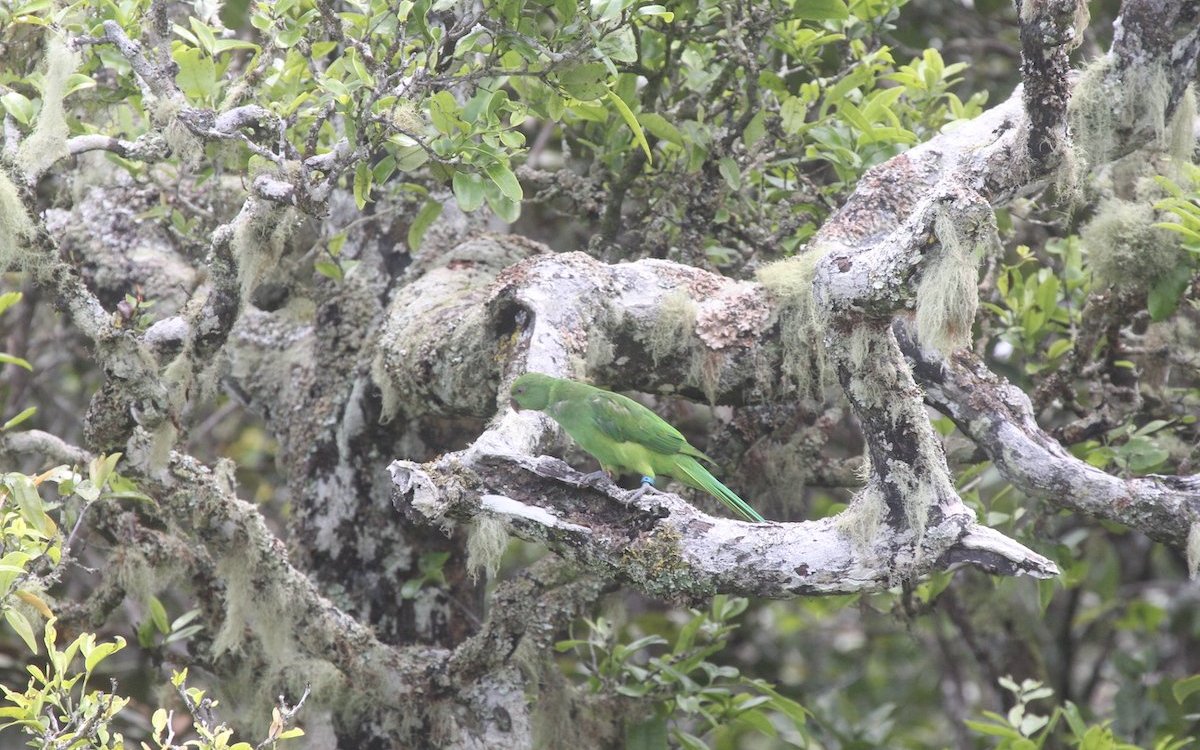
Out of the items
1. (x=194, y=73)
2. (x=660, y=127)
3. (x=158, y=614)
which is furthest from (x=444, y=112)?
(x=158, y=614)

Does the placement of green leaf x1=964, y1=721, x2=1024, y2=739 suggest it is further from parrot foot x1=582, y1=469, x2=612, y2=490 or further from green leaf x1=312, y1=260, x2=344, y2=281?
green leaf x1=312, y1=260, x2=344, y2=281

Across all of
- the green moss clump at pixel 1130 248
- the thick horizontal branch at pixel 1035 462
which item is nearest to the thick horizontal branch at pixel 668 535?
the thick horizontal branch at pixel 1035 462

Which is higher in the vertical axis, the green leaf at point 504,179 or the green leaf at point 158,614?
the green leaf at point 504,179

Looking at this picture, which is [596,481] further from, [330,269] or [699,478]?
[330,269]

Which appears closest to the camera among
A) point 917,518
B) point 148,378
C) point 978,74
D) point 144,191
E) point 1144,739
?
point 917,518

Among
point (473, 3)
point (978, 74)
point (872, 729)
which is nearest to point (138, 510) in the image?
point (473, 3)

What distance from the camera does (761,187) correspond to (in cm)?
440

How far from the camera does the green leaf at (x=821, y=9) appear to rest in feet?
13.0

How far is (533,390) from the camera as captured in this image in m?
3.09

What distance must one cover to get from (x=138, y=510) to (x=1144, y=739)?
171 inches

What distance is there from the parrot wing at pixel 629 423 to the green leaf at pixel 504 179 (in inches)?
21.3

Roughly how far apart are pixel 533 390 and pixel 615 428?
0.22 meters

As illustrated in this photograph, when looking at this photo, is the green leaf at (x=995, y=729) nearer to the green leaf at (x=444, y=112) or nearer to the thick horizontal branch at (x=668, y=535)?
the thick horizontal branch at (x=668, y=535)

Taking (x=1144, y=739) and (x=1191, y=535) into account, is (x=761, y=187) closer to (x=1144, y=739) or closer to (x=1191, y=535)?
(x=1191, y=535)
